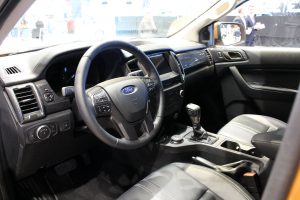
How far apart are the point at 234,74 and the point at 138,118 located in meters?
1.34

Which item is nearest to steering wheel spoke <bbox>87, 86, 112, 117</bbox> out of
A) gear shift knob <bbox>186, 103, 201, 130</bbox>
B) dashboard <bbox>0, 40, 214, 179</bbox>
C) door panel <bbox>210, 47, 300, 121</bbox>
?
dashboard <bbox>0, 40, 214, 179</bbox>

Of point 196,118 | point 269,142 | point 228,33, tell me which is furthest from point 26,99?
point 228,33

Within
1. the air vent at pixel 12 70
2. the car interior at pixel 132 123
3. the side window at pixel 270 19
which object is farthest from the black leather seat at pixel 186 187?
the side window at pixel 270 19

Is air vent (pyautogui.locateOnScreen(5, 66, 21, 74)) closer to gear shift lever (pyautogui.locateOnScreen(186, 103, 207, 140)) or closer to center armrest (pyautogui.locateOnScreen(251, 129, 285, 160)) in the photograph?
gear shift lever (pyautogui.locateOnScreen(186, 103, 207, 140))

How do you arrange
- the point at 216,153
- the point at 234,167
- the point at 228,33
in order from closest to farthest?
the point at 234,167
the point at 216,153
the point at 228,33

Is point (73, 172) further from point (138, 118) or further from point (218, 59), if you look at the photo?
point (218, 59)

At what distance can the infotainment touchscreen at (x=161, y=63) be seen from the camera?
6.92 ft

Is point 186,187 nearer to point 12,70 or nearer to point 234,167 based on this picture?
point 234,167

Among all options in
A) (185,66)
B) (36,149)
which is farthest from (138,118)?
(185,66)

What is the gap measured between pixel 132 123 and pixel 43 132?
39 cm

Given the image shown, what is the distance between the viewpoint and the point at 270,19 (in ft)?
9.68

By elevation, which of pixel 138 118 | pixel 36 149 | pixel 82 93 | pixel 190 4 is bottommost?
pixel 36 149

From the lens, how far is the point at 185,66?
2.40m

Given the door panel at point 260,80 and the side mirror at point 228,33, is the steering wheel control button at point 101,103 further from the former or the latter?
the side mirror at point 228,33
